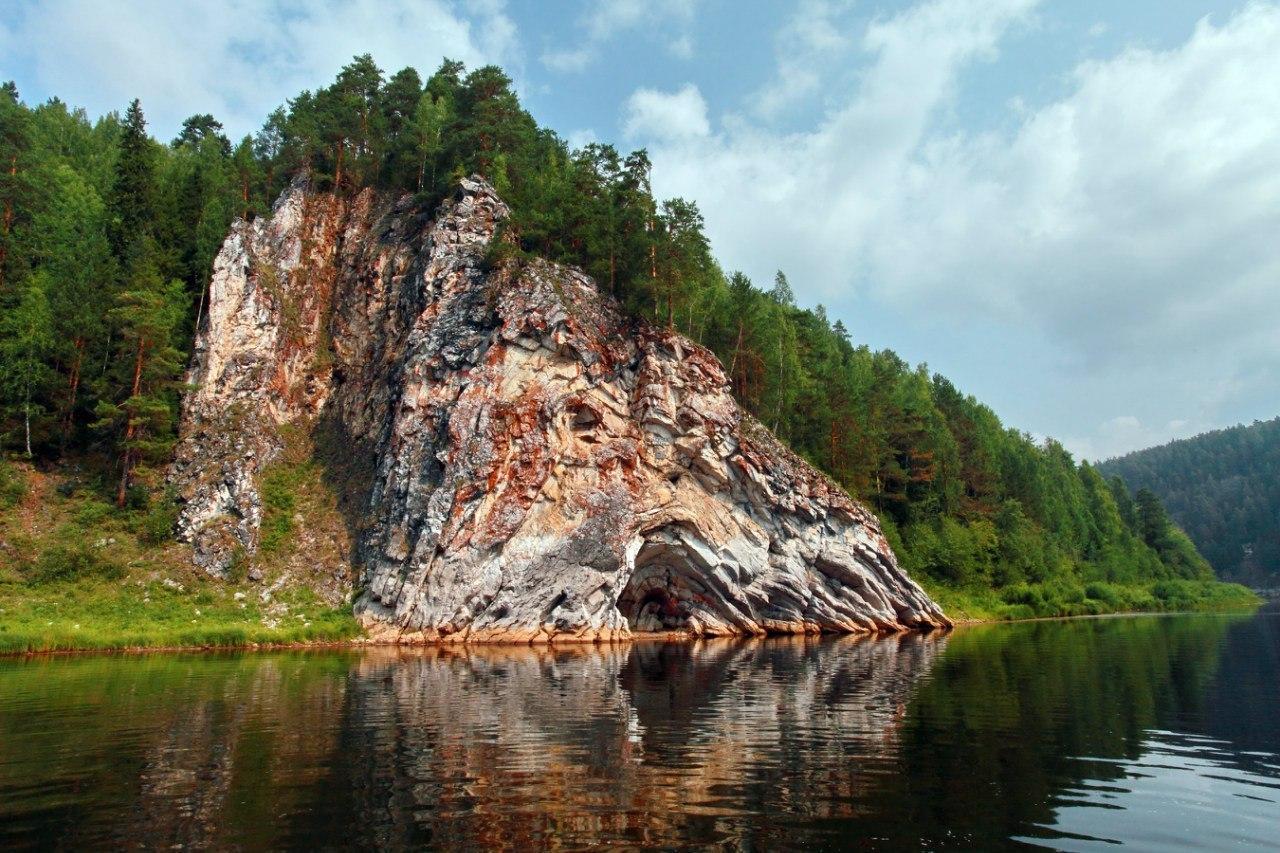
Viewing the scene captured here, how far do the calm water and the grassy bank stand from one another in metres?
8.56

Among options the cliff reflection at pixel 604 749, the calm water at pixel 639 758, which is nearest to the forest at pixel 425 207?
the calm water at pixel 639 758

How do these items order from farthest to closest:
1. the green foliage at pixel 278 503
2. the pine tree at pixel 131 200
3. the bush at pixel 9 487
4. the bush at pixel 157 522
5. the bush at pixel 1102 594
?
the bush at pixel 1102 594, the pine tree at pixel 131 200, the green foliage at pixel 278 503, the bush at pixel 157 522, the bush at pixel 9 487

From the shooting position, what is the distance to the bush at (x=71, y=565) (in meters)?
37.3

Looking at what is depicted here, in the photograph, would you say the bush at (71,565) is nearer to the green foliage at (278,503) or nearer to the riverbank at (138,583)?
the riverbank at (138,583)

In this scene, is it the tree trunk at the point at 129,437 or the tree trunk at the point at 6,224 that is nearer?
the tree trunk at the point at 129,437

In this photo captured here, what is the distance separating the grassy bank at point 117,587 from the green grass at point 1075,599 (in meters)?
51.1

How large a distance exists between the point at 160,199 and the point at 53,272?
9.32 meters

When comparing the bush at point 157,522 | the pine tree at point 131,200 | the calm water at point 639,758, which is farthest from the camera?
the pine tree at point 131,200

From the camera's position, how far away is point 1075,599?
75.3 m

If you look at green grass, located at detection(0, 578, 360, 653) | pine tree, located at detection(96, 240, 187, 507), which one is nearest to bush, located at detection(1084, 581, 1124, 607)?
green grass, located at detection(0, 578, 360, 653)

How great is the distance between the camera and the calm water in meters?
9.12

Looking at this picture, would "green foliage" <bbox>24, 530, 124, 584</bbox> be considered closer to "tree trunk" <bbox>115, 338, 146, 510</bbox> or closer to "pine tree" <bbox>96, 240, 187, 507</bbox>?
"tree trunk" <bbox>115, 338, 146, 510</bbox>

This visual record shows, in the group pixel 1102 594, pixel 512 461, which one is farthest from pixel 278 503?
pixel 1102 594

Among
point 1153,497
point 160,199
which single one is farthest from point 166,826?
point 1153,497
